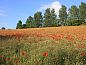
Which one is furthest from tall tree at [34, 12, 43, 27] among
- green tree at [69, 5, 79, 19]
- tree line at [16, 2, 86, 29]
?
green tree at [69, 5, 79, 19]

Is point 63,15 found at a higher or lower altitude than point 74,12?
lower

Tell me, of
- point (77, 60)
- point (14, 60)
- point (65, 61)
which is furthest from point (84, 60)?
point (14, 60)

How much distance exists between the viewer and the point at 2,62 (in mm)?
8969

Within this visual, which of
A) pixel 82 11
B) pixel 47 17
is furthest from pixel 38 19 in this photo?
pixel 82 11

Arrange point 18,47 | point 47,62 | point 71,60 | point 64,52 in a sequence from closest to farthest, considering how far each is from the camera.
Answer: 1. point 47,62
2. point 71,60
3. point 64,52
4. point 18,47

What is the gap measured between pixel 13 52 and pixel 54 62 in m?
2.11

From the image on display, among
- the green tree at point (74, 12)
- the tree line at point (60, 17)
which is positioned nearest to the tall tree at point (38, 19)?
the tree line at point (60, 17)

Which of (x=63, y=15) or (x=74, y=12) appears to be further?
(x=63, y=15)

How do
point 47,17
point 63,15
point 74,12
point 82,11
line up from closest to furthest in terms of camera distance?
1. point 82,11
2. point 74,12
3. point 47,17
4. point 63,15

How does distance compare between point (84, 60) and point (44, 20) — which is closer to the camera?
point (84, 60)

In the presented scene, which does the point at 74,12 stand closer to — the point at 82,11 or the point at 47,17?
the point at 82,11

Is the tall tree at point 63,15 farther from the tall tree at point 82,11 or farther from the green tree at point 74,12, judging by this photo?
the tall tree at point 82,11

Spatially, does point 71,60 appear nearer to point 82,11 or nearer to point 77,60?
point 77,60

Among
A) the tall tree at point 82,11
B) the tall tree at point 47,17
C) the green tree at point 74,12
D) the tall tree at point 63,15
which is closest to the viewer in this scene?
the tall tree at point 82,11
